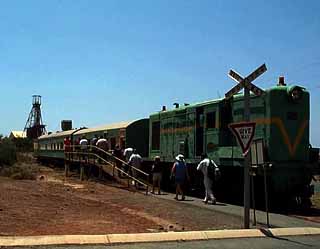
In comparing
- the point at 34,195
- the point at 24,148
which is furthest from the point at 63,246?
the point at 24,148

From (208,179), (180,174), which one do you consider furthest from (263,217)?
(180,174)

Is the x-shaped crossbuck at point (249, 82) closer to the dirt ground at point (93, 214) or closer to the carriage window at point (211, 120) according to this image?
the dirt ground at point (93, 214)

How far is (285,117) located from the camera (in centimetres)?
1933

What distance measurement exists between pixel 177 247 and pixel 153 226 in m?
2.70

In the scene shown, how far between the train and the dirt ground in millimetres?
2925

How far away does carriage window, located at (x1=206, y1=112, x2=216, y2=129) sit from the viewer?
2222 centimetres

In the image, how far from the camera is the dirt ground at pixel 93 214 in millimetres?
13523

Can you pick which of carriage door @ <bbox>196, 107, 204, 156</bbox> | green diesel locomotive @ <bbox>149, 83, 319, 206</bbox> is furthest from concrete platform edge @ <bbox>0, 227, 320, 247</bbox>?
carriage door @ <bbox>196, 107, 204, 156</bbox>

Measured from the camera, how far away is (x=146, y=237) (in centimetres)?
1243

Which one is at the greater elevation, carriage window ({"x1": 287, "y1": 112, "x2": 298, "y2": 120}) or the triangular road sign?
carriage window ({"x1": 287, "y1": 112, "x2": 298, "y2": 120})

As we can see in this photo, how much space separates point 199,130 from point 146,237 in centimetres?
1157

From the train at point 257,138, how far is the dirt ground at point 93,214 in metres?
2.93

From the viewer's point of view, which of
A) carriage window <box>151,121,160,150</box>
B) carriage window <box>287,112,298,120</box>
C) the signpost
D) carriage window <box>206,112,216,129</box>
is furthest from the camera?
carriage window <box>151,121,160,150</box>

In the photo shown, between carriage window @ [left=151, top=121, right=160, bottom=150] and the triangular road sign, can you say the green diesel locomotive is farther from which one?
carriage window @ [left=151, top=121, right=160, bottom=150]
